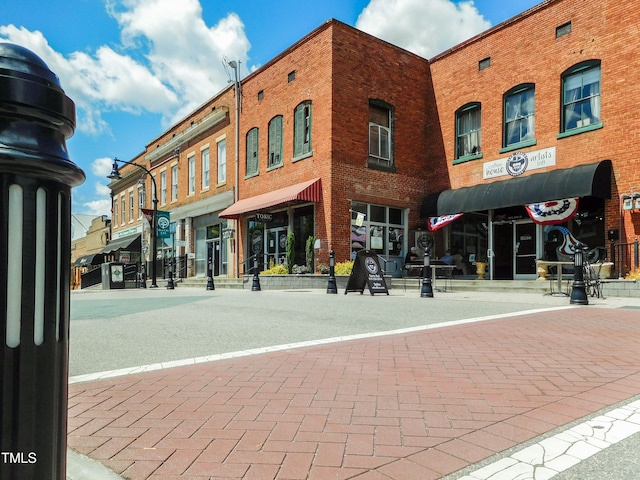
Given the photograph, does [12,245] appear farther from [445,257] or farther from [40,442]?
[445,257]

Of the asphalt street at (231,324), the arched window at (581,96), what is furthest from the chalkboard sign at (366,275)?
the arched window at (581,96)

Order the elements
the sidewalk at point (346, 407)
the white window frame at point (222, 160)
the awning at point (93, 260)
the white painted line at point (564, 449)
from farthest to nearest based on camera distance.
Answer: the awning at point (93, 260)
the white window frame at point (222, 160)
the sidewalk at point (346, 407)
the white painted line at point (564, 449)

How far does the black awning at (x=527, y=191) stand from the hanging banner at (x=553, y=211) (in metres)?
0.39

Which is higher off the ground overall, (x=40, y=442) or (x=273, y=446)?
(x=40, y=442)

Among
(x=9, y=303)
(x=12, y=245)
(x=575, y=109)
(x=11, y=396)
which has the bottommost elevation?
(x=11, y=396)

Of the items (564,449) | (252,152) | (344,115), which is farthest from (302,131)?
(564,449)

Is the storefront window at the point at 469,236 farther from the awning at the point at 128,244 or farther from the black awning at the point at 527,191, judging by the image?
the awning at the point at 128,244

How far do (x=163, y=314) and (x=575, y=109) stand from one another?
14.2 m

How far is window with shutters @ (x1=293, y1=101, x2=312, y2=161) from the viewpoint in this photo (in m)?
19.0

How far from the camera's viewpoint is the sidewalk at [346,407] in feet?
8.39

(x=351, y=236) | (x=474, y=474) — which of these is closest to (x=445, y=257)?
(x=351, y=236)

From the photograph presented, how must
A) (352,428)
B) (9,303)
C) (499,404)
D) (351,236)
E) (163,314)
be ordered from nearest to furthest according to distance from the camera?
(9,303), (352,428), (499,404), (163,314), (351,236)

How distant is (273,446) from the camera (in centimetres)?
272

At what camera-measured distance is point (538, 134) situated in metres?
16.6
